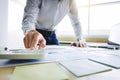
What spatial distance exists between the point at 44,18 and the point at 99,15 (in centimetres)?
161

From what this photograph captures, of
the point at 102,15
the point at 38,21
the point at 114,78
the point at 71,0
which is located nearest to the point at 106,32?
the point at 102,15

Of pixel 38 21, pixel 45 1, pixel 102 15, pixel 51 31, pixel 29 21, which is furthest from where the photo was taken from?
pixel 102 15

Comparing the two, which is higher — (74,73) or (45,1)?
(45,1)

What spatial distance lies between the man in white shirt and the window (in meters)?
1.00

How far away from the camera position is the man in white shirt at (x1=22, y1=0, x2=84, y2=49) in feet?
2.83

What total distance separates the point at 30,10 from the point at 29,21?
0.36ft

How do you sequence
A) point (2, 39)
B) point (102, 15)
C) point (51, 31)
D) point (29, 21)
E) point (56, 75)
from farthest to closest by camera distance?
point (102, 15) → point (2, 39) → point (51, 31) → point (29, 21) → point (56, 75)

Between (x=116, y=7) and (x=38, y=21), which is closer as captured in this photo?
(x=38, y=21)

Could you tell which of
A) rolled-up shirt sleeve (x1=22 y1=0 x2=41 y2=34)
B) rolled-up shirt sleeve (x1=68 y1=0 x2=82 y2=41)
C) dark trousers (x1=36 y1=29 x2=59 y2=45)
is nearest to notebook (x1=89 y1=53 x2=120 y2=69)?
rolled-up shirt sleeve (x1=22 y1=0 x2=41 y2=34)

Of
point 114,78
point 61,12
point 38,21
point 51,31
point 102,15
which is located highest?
point 102,15

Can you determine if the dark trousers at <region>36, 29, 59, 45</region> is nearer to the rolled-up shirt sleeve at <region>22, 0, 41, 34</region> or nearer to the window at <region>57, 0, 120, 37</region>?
the rolled-up shirt sleeve at <region>22, 0, 41, 34</region>

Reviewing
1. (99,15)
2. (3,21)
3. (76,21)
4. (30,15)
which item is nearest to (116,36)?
(76,21)

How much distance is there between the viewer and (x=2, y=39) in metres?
2.48

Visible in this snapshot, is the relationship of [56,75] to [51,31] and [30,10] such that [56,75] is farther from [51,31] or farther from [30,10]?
[51,31]
